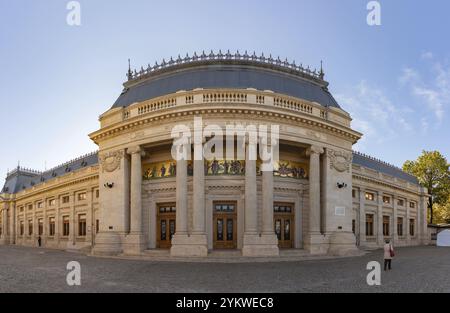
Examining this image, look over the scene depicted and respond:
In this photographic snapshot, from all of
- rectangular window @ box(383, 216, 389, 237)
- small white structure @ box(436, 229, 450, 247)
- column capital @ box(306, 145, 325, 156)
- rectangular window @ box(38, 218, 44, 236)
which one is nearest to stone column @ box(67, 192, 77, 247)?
rectangular window @ box(38, 218, 44, 236)

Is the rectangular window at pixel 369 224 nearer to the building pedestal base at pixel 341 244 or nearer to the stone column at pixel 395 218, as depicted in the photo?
the stone column at pixel 395 218

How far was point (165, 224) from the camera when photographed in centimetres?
2800

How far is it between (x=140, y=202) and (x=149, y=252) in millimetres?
4199

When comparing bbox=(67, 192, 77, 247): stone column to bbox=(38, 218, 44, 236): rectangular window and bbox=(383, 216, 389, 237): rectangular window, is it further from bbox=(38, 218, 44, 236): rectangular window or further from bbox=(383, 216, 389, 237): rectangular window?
bbox=(383, 216, 389, 237): rectangular window

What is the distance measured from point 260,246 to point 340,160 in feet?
37.3

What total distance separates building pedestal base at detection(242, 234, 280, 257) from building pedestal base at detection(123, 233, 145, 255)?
8279 millimetres

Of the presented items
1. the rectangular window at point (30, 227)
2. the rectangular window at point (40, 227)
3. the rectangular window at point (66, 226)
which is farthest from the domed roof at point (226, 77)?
the rectangular window at point (30, 227)

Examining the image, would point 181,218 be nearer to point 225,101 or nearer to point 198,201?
point 198,201

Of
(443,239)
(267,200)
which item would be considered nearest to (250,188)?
(267,200)

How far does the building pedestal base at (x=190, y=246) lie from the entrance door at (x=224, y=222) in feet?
10.5

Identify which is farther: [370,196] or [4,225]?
[4,225]

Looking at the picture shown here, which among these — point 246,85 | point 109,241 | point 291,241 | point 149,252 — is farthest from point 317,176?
point 109,241
